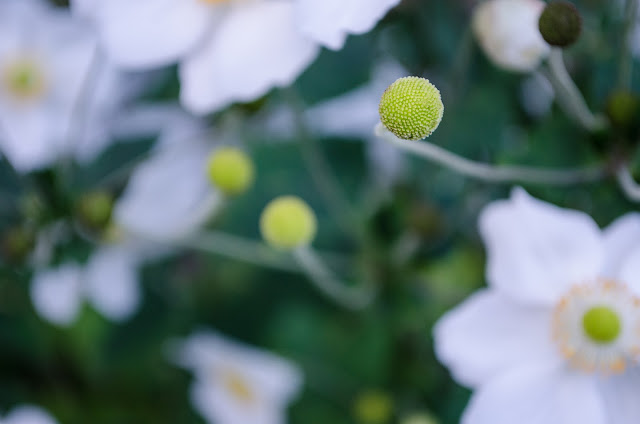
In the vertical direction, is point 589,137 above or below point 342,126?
above

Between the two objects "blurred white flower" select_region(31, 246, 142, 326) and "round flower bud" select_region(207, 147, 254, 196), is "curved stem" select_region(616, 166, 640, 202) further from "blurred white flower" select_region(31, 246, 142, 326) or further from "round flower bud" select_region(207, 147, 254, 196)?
"blurred white flower" select_region(31, 246, 142, 326)

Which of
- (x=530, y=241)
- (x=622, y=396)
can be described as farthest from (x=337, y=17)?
(x=622, y=396)

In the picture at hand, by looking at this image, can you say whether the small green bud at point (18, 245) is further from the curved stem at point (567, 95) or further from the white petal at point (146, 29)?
the curved stem at point (567, 95)

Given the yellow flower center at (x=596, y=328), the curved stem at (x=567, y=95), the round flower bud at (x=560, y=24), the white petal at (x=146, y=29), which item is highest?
the round flower bud at (x=560, y=24)

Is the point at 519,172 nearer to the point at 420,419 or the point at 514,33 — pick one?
the point at 514,33

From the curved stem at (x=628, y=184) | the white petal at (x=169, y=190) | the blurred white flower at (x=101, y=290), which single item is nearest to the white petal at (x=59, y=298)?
the blurred white flower at (x=101, y=290)

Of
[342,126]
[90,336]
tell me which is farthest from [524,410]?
[90,336]

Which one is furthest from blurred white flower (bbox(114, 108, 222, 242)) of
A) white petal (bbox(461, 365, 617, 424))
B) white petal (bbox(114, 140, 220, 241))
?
white petal (bbox(461, 365, 617, 424))

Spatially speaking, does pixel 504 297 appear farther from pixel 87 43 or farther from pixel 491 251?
pixel 87 43
